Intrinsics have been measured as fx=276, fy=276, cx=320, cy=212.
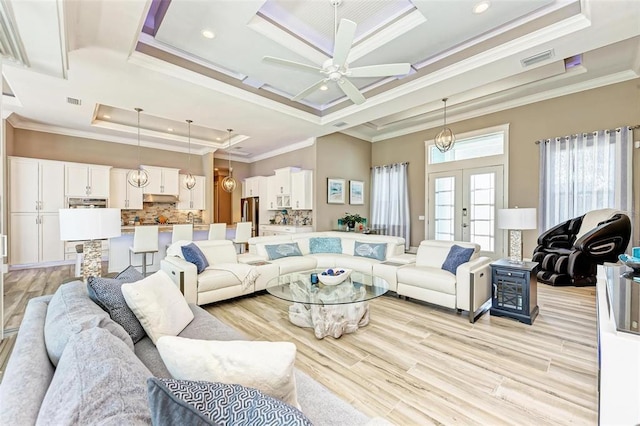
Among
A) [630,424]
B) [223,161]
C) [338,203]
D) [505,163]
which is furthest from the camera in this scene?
[223,161]

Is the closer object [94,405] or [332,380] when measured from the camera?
[94,405]

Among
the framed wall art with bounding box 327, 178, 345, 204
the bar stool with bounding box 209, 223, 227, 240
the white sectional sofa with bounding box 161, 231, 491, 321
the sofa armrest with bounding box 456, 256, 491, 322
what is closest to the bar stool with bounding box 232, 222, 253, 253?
the bar stool with bounding box 209, 223, 227, 240

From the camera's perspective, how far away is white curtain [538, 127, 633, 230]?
4457 mm

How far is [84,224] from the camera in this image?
2.17 m

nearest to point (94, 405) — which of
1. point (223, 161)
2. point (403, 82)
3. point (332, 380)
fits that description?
point (332, 380)

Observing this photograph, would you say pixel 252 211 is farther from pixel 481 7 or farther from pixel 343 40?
pixel 481 7

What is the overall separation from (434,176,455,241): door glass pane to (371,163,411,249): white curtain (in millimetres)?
717

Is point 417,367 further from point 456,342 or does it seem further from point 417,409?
point 456,342

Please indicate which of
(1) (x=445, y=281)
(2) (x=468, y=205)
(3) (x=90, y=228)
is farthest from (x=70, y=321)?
(2) (x=468, y=205)

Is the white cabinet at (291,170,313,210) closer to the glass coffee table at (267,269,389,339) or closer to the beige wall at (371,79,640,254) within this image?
the beige wall at (371,79,640,254)

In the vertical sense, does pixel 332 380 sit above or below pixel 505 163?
below

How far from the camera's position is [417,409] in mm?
1861

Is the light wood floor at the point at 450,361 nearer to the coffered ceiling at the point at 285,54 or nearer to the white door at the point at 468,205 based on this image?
the white door at the point at 468,205

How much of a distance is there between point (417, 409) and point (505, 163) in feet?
18.1
